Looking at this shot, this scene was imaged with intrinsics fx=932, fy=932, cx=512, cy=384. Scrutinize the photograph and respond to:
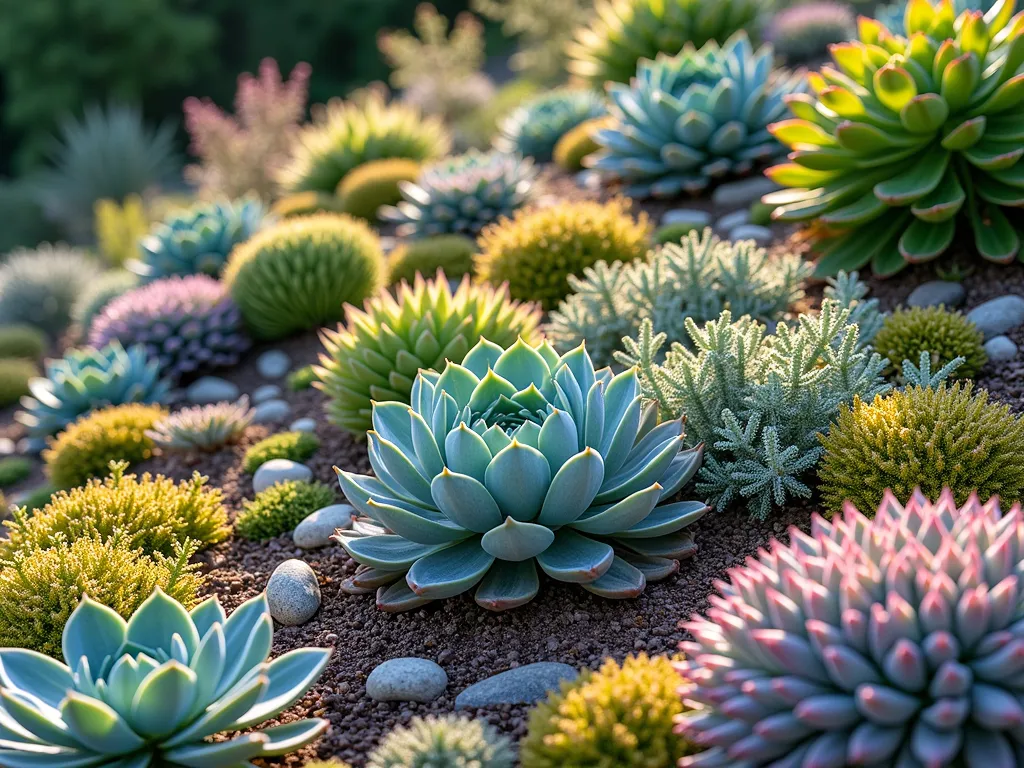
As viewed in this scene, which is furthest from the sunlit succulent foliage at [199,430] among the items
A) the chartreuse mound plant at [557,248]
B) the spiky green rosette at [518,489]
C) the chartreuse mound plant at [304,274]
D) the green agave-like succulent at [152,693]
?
the green agave-like succulent at [152,693]

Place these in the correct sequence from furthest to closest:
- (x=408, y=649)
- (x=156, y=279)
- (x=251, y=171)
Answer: (x=251, y=171)
(x=156, y=279)
(x=408, y=649)

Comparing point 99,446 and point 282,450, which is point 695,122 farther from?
point 99,446

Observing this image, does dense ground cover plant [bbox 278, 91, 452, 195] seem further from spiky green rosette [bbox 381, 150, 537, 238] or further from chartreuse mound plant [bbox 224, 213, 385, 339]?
chartreuse mound plant [bbox 224, 213, 385, 339]

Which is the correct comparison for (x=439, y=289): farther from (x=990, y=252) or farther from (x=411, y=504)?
(x=990, y=252)

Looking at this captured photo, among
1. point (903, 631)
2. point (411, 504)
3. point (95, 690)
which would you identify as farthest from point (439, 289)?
point (903, 631)

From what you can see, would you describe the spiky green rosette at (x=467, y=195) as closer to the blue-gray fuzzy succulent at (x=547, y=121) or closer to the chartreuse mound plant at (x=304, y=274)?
the chartreuse mound plant at (x=304, y=274)
